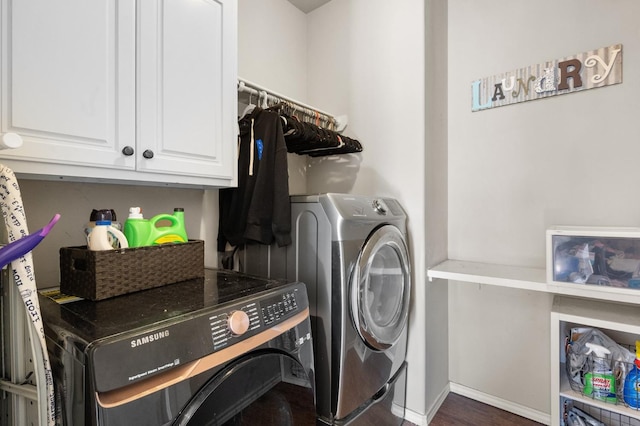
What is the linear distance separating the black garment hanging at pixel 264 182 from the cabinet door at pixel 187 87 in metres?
0.13

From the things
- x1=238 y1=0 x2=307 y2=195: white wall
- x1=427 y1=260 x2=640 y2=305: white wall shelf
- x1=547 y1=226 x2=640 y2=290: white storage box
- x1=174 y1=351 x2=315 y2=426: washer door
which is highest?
x1=238 y1=0 x2=307 y2=195: white wall

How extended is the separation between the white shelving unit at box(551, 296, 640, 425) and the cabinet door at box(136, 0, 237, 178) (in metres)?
1.81

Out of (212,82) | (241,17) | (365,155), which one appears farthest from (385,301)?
(241,17)

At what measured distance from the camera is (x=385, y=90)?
207 cm

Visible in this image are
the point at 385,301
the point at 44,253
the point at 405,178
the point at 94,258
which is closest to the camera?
the point at 94,258

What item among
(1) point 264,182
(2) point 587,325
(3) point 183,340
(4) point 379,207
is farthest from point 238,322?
(2) point 587,325

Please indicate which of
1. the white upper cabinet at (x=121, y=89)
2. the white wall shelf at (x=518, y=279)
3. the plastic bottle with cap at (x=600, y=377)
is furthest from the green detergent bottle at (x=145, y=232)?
the plastic bottle with cap at (x=600, y=377)

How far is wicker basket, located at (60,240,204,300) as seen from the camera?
97cm

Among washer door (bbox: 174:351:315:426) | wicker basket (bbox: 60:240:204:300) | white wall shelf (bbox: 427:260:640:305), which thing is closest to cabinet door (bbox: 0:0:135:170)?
wicker basket (bbox: 60:240:204:300)

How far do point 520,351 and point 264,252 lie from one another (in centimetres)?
181

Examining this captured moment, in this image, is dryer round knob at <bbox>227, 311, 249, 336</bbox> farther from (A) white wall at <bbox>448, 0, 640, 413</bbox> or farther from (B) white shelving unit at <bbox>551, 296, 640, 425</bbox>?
(A) white wall at <bbox>448, 0, 640, 413</bbox>

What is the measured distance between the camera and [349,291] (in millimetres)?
1403

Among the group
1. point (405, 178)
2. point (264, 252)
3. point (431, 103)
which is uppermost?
point (431, 103)

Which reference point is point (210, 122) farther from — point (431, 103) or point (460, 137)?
point (460, 137)
